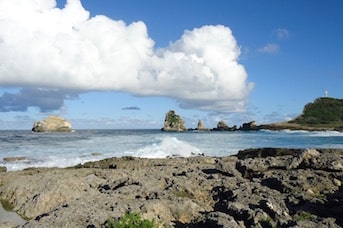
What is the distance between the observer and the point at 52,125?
18025 centimetres

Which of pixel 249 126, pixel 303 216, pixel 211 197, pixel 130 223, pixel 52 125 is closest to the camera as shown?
pixel 130 223

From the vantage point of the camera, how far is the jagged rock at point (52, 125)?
177500 millimetres

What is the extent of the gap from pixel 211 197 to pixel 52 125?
174 meters

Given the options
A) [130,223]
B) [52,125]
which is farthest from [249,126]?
[130,223]

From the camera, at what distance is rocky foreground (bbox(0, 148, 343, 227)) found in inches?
415

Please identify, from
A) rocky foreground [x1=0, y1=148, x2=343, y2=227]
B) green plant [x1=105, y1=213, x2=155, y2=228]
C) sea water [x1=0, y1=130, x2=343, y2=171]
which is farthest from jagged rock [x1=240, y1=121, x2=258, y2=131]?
green plant [x1=105, y1=213, x2=155, y2=228]

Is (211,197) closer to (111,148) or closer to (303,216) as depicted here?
(303,216)

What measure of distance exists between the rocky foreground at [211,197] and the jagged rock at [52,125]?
540 feet

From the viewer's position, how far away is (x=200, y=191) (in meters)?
14.5

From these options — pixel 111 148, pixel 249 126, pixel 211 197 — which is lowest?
pixel 211 197

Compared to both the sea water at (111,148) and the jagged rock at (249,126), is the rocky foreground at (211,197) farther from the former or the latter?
the jagged rock at (249,126)

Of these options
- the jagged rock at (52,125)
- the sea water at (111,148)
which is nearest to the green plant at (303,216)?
the sea water at (111,148)

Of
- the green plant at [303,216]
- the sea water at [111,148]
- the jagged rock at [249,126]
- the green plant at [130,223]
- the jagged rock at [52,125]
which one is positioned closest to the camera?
the green plant at [130,223]

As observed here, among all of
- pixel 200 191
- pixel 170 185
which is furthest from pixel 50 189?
pixel 200 191
